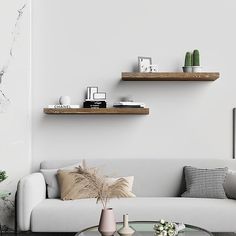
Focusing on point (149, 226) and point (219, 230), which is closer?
point (149, 226)

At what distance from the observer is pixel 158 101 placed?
15.8 ft

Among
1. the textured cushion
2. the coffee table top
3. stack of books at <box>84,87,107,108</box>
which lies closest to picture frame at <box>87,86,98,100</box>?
stack of books at <box>84,87,107,108</box>

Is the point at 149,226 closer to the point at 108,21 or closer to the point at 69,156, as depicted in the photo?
the point at 69,156

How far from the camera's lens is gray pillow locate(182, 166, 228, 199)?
428 centimetres

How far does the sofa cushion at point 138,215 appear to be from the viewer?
12.6ft

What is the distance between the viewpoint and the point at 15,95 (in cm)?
468

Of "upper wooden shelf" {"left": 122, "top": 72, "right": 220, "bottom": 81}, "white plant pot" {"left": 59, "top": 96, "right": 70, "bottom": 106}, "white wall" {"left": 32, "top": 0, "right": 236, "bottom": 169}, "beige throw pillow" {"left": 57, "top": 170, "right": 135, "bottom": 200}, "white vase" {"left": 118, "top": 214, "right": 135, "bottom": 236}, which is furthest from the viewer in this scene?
"white wall" {"left": 32, "top": 0, "right": 236, "bottom": 169}

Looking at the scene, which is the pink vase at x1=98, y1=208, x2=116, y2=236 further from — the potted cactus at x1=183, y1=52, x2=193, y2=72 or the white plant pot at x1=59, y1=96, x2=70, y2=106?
the potted cactus at x1=183, y1=52, x2=193, y2=72

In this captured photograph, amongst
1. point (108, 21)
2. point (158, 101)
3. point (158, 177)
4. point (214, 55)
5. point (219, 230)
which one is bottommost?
point (219, 230)

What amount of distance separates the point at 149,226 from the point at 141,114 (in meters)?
1.58

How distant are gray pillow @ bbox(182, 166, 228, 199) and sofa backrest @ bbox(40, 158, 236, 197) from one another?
0.16m

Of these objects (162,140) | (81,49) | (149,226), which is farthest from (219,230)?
(81,49)

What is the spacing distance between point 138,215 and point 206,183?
0.77m

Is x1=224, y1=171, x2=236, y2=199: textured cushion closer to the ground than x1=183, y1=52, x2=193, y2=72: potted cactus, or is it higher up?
closer to the ground
